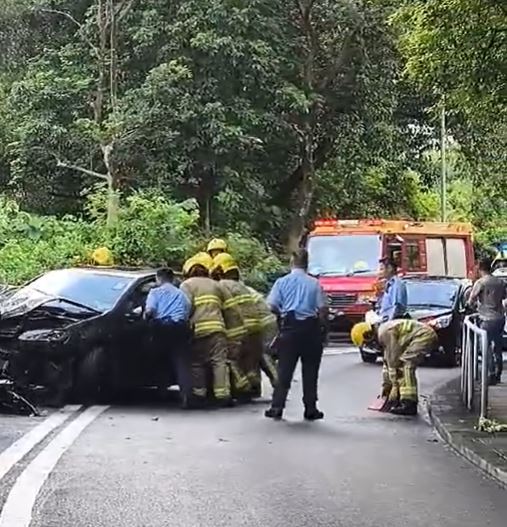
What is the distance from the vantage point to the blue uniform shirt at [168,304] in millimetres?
13812

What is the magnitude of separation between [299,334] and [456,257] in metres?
18.8

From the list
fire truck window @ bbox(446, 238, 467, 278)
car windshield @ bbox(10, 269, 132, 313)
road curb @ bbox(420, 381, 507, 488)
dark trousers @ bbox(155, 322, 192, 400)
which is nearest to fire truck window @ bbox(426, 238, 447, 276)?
fire truck window @ bbox(446, 238, 467, 278)

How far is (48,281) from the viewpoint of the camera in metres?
14.9

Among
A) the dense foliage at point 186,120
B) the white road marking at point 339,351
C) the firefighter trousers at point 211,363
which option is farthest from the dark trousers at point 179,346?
the dense foliage at point 186,120

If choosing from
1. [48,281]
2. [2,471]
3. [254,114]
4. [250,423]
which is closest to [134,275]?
[48,281]

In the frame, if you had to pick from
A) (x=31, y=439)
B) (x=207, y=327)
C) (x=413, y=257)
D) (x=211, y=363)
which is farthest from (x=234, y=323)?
(x=413, y=257)

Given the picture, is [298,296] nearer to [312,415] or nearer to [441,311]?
[312,415]

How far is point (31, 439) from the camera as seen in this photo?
10766mm

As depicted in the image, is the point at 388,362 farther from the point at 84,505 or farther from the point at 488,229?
the point at 488,229

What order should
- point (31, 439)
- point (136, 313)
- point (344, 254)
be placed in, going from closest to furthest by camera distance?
point (31, 439) < point (136, 313) < point (344, 254)

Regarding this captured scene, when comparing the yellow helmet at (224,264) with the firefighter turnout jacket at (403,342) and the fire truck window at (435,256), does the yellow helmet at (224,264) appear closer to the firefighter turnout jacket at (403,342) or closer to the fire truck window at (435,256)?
the firefighter turnout jacket at (403,342)

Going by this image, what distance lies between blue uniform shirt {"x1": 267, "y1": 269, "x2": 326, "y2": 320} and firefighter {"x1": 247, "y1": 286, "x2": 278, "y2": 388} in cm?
133

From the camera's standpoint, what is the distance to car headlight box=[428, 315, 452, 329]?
2067cm

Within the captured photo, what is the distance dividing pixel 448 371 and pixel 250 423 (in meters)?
8.18
